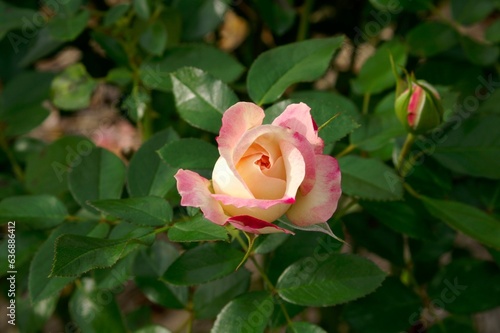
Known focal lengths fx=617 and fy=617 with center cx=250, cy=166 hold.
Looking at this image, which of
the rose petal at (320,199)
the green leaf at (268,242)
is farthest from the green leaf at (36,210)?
the rose petal at (320,199)

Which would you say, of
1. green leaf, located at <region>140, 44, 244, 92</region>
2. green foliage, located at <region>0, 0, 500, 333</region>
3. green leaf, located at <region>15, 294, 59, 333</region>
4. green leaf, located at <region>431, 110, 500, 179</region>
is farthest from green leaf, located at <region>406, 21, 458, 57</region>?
green leaf, located at <region>15, 294, 59, 333</region>

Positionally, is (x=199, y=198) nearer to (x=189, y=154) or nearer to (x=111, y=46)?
(x=189, y=154)

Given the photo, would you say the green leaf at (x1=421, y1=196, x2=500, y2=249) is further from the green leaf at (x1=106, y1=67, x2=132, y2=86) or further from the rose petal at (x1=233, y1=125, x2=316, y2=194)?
the green leaf at (x1=106, y1=67, x2=132, y2=86)

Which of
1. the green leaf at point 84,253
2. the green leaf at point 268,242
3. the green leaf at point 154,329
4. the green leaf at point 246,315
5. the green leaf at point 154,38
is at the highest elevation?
the green leaf at point 84,253

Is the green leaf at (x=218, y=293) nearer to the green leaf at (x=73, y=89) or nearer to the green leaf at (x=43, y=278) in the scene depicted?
the green leaf at (x=43, y=278)

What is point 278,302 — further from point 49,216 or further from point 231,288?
point 49,216

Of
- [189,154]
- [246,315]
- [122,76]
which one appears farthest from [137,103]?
[246,315]

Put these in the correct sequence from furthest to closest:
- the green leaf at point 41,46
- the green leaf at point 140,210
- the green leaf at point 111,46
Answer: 1. the green leaf at point 41,46
2. the green leaf at point 111,46
3. the green leaf at point 140,210
